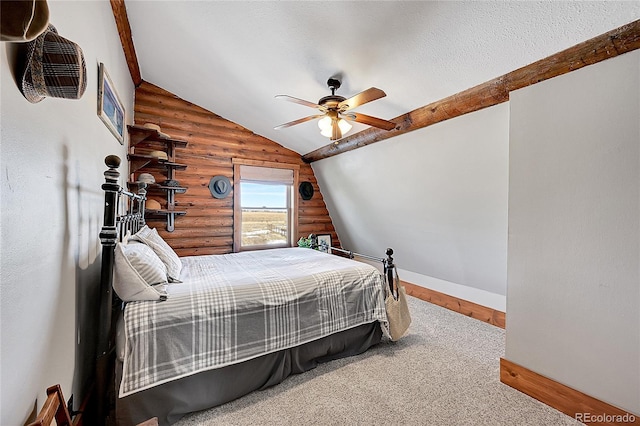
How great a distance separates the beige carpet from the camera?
5.75 ft

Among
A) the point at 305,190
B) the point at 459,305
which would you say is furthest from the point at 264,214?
the point at 459,305

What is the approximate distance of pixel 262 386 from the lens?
2.02 metres

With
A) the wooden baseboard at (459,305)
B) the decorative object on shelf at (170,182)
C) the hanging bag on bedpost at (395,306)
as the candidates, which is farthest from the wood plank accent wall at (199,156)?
the wooden baseboard at (459,305)

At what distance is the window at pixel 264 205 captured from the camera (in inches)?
181

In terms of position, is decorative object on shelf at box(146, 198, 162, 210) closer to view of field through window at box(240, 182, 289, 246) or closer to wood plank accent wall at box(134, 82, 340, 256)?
wood plank accent wall at box(134, 82, 340, 256)

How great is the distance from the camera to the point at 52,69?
95cm

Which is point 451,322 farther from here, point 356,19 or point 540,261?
point 356,19

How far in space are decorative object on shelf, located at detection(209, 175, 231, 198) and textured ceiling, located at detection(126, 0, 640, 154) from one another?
152cm

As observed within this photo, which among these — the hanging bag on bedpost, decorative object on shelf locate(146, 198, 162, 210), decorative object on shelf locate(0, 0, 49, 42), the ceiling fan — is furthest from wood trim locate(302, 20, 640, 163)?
decorative object on shelf locate(146, 198, 162, 210)

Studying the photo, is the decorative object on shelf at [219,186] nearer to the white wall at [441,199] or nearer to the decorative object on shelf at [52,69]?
A: the white wall at [441,199]

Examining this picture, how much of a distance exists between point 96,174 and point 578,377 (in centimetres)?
359

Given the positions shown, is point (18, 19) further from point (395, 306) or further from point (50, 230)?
point (395, 306)

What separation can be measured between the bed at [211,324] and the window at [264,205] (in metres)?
2.05

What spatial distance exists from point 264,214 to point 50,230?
3.74 meters
